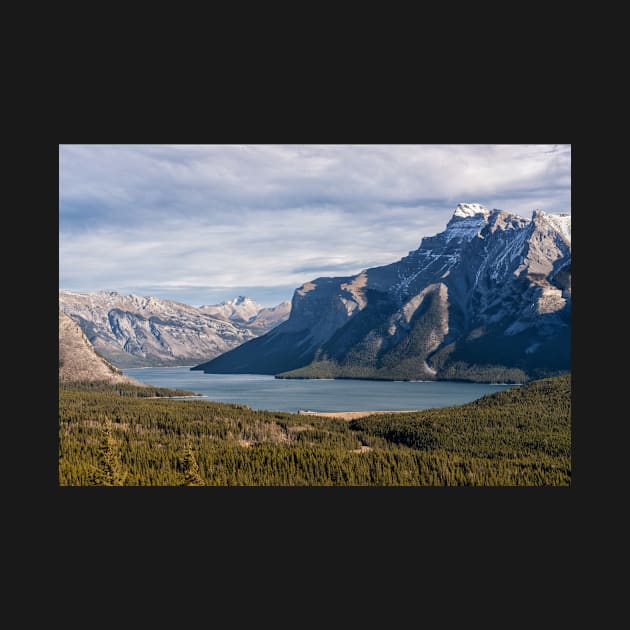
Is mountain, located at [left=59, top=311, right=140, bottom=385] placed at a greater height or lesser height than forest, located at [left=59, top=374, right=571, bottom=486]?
greater

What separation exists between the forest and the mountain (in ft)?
193

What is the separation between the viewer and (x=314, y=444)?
8938 cm

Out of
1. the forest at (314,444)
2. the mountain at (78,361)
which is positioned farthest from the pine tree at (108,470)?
the mountain at (78,361)

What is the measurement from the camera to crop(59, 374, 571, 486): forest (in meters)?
62.6

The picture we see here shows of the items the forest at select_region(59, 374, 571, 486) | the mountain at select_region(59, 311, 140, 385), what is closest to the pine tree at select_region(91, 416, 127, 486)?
the forest at select_region(59, 374, 571, 486)

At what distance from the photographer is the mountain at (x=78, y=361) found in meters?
179

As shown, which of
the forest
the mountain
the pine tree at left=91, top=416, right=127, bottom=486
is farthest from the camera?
the mountain

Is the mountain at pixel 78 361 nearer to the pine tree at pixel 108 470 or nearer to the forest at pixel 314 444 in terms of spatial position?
the forest at pixel 314 444

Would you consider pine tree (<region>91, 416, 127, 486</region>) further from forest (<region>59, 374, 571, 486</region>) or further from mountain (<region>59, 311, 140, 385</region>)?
mountain (<region>59, 311, 140, 385</region>)

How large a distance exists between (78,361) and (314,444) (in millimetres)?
120749

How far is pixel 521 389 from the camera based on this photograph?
12300cm

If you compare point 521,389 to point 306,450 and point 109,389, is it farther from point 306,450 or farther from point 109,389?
point 109,389

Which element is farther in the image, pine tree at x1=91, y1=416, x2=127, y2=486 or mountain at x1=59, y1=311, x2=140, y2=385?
mountain at x1=59, y1=311, x2=140, y2=385

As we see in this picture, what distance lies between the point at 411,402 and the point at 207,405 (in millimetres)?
85185
